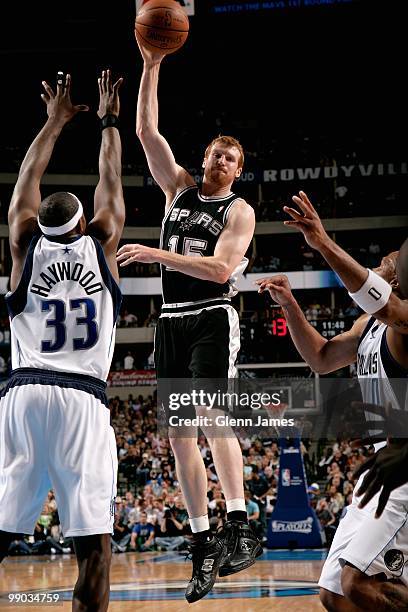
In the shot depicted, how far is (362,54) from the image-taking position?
2352 centimetres

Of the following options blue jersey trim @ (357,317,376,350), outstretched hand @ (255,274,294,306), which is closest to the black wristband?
outstretched hand @ (255,274,294,306)

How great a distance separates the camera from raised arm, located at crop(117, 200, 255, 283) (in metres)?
5.07

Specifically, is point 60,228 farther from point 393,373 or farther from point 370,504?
point 370,504

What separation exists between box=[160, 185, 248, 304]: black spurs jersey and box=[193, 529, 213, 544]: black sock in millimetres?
1707

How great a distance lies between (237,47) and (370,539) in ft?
63.5

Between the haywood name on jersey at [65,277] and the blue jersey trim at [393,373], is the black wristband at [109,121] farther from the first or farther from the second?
the blue jersey trim at [393,373]

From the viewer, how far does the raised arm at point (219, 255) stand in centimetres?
507

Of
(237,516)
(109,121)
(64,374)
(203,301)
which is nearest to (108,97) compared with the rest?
(109,121)

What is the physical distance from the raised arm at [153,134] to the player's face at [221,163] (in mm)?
283

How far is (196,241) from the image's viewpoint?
20.0 feet

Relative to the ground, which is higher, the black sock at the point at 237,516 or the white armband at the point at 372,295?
the white armband at the point at 372,295

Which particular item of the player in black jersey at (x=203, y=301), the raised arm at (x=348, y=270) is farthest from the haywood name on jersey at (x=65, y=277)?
the raised arm at (x=348, y=270)

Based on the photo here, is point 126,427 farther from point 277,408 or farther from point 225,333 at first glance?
point 225,333

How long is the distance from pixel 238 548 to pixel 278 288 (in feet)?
6.08
